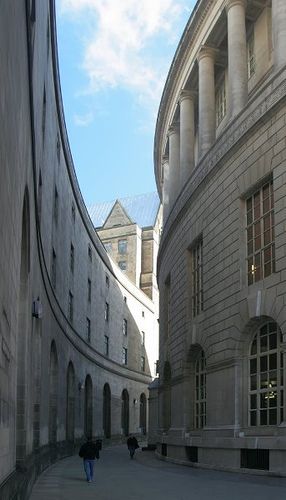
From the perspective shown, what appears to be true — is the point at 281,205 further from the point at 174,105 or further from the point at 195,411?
the point at 174,105

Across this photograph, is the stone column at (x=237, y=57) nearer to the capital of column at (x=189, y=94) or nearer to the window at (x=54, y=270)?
the capital of column at (x=189, y=94)

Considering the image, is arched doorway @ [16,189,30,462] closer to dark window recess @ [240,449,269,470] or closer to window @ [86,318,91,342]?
dark window recess @ [240,449,269,470]

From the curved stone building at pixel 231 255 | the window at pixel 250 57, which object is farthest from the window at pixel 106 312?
the window at pixel 250 57

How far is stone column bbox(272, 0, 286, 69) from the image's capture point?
77.8 feet

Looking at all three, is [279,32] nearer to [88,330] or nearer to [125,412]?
[88,330]

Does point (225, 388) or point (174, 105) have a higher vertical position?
point (174, 105)

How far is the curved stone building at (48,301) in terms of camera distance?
1105 cm

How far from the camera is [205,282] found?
27.5 meters

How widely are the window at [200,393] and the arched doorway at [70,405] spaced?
12516 millimetres

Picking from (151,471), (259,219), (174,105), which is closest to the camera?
(259,219)

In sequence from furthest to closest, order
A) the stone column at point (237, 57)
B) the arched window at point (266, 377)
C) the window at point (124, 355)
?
the window at point (124, 355)
the stone column at point (237, 57)
the arched window at point (266, 377)

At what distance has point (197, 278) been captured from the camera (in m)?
30.3

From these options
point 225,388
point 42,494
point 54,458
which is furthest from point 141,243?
point 42,494

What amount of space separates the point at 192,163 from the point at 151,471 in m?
16.7
